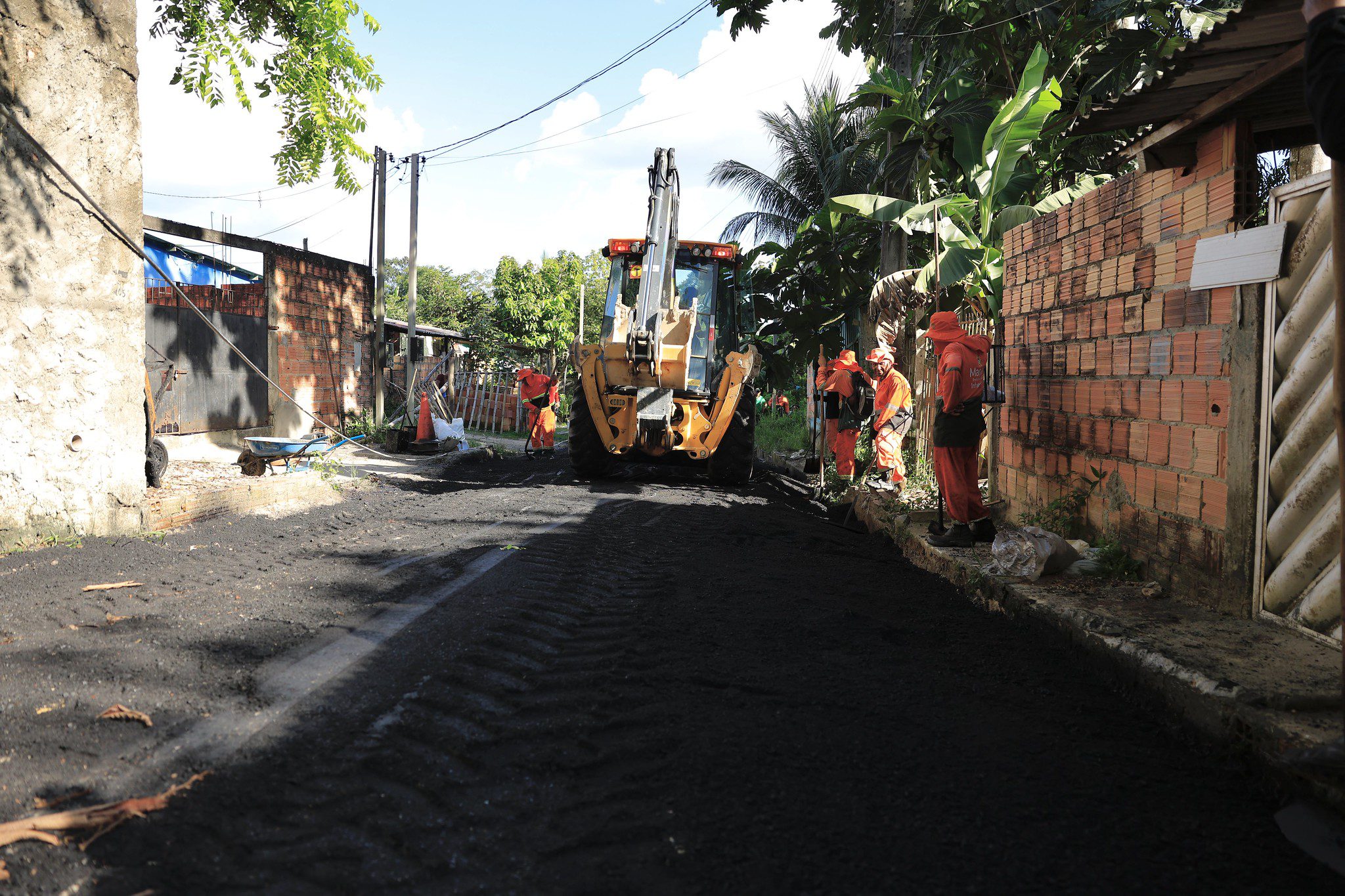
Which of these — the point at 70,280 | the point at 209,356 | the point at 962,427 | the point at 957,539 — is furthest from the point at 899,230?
the point at 209,356

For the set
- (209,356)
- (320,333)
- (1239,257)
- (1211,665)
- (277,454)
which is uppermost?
(320,333)

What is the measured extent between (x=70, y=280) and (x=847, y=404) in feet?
25.5

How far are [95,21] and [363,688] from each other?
16.1ft

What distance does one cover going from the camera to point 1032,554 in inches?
195

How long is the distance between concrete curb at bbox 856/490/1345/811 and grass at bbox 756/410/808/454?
12.2 metres

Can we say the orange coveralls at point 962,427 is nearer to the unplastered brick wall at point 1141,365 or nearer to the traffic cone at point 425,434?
the unplastered brick wall at point 1141,365

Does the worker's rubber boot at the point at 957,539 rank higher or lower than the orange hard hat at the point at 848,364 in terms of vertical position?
lower

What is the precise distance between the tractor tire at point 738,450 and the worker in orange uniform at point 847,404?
1058mm

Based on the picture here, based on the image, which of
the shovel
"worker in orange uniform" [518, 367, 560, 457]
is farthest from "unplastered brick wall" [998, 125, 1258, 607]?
"worker in orange uniform" [518, 367, 560, 457]

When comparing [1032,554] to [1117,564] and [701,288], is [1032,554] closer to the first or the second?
[1117,564]

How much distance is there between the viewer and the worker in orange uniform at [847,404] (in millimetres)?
10328

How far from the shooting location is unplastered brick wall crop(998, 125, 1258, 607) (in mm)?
4211

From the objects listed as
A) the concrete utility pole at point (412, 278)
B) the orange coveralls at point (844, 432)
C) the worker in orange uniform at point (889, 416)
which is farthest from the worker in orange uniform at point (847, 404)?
the concrete utility pole at point (412, 278)

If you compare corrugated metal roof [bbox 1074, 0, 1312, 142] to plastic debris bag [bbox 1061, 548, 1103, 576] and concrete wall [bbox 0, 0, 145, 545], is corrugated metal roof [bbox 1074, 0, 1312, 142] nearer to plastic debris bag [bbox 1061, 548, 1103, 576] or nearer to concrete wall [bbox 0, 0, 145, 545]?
plastic debris bag [bbox 1061, 548, 1103, 576]
